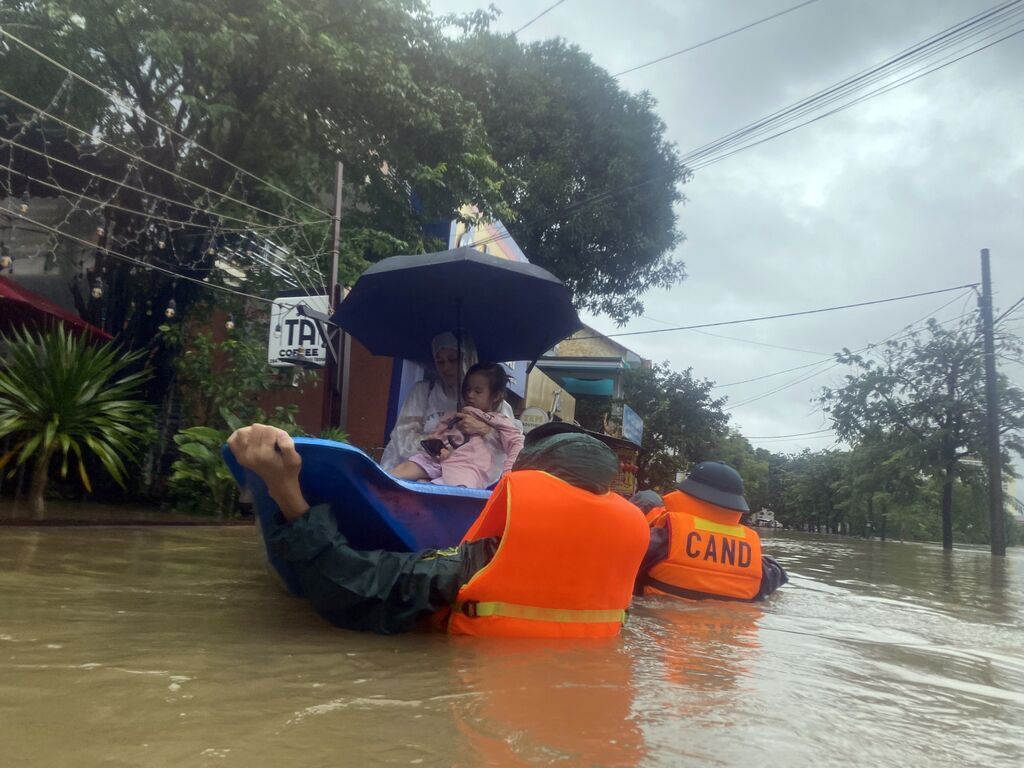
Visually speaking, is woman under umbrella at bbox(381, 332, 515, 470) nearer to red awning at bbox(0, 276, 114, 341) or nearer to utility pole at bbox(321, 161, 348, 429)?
utility pole at bbox(321, 161, 348, 429)

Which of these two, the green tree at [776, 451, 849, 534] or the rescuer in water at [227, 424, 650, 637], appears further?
the green tree at [776, 451, 849, 534]

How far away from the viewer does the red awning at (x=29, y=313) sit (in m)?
8.89

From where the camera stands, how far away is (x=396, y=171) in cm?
1113

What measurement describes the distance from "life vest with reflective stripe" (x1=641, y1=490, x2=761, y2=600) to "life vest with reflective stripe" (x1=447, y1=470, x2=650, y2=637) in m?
1.49

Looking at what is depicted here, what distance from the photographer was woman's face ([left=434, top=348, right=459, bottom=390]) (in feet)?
17.6

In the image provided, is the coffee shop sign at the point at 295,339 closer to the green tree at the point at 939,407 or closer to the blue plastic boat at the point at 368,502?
the blue plastic boat at the point at 368,502

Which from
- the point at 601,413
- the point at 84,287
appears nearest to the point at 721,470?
the point at 84,287

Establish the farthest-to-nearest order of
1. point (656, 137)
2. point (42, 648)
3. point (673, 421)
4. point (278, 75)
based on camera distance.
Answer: point (673, 421), point (656, 137), point (278, 75), point (42, 648)

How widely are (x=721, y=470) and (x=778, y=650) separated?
3.67 feet

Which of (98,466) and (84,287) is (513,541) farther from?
(84,287)

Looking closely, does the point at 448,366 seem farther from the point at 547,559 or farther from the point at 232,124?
the point at 232,124

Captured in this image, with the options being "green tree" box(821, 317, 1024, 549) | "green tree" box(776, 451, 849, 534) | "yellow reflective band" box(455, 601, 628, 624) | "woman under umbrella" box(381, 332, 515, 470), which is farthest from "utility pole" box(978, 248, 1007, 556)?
"green tree" box(776, 451, 849, 534)

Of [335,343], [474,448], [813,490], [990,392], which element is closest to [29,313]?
[335,343]

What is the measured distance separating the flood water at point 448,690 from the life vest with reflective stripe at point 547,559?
93mm
